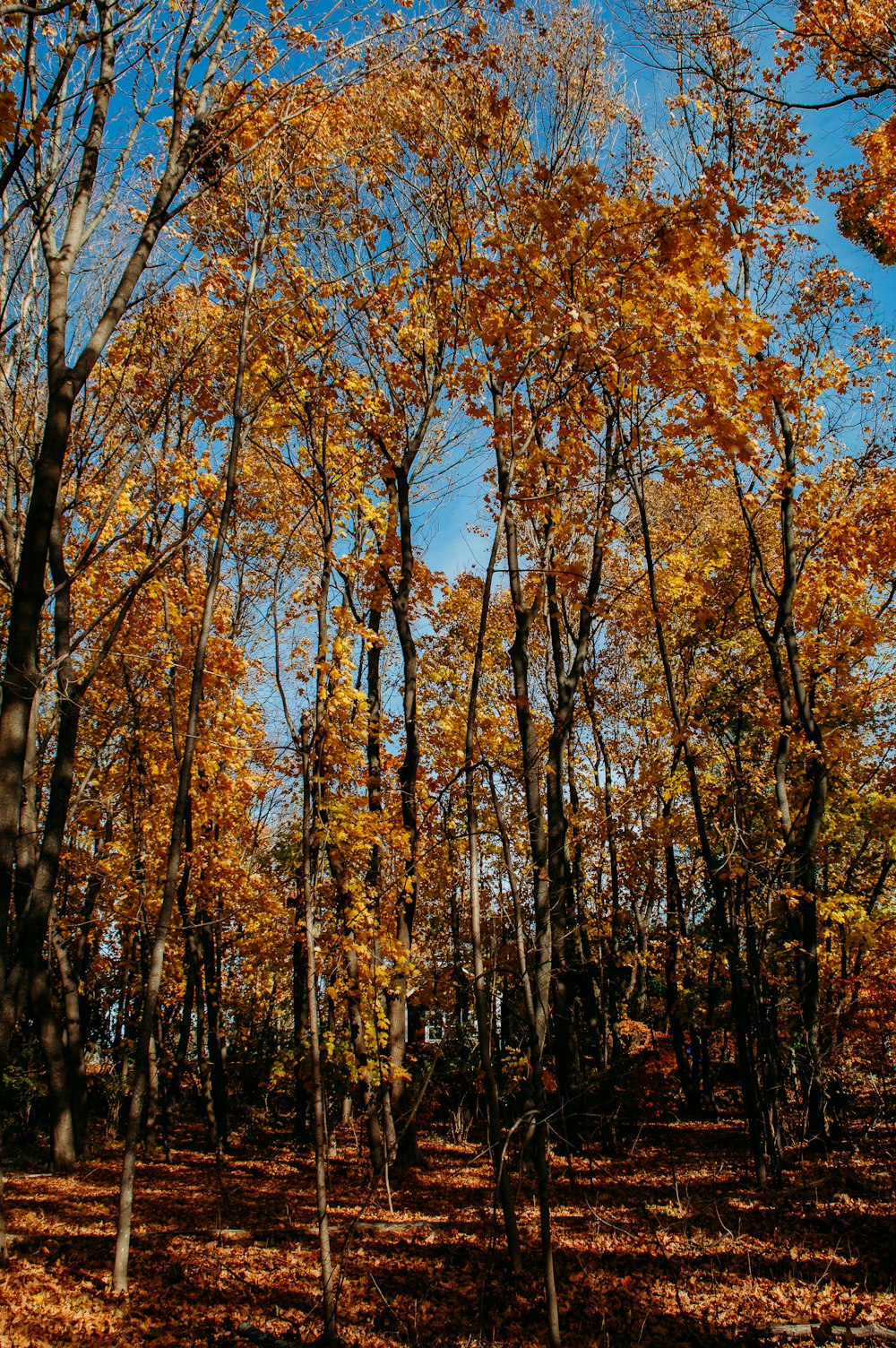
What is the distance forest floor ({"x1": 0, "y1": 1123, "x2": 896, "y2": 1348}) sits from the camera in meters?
4.62

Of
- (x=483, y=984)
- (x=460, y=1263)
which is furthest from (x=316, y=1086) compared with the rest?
(x=460, y=1263)

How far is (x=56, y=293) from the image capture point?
198 inches

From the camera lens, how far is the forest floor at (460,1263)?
15.1ft

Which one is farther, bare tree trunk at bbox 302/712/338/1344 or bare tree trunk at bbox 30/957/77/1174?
bare tree trunk at bbox 30/957/77/1174

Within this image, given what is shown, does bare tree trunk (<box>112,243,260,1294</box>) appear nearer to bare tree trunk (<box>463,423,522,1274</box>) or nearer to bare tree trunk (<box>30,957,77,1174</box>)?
bare tree trunk (<box>463,423,522,1274</box>)

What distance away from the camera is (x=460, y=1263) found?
5.77m

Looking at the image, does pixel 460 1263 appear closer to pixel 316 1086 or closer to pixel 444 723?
pixel 316 1086

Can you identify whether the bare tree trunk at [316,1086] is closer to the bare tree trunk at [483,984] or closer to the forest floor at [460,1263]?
the forest floor at [460,1263]

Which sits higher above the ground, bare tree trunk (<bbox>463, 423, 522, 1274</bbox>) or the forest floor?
bare tree trunk (<bbox>463, 423, 522, 1274</bbox>)

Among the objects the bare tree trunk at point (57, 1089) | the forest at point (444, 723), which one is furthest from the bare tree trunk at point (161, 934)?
the bare tree trunk at point (57, 1089)

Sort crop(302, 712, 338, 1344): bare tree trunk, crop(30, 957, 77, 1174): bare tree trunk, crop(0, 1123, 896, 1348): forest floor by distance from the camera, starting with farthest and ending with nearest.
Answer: crop(30, 957, 77, 1174): bare tree trunk < crop(0, 1123, 896, 1348): forest floor < crop(302, 712, 338, 1344): bare tree trunk

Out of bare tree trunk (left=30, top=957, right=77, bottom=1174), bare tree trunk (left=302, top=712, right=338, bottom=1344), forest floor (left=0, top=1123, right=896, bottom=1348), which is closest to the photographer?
bare tree trunk (left=302, top=712, right=338, bottom=1344)

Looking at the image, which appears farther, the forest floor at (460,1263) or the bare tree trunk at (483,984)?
the forest floor at (460,1263)

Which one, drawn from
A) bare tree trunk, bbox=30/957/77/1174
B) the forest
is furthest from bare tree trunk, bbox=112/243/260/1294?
bare tree trunk, bbox=30/957/77/1174
